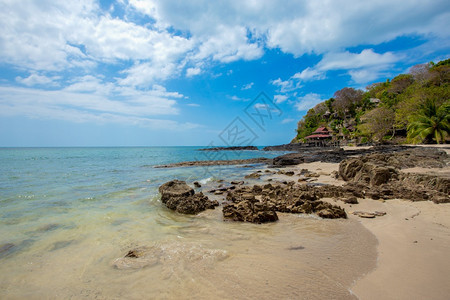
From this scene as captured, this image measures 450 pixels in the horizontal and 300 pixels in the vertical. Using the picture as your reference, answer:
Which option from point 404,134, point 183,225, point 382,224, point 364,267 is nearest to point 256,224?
point 183,225

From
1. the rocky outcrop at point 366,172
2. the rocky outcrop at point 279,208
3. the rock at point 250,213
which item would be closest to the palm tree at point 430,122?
the rocky outcrop at point 366,172

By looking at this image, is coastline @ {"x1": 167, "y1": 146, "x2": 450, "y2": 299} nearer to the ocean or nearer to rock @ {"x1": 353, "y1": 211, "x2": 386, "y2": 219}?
rock @ {"x1": 353, "y1": 211, "x2": 386, "y2": 219}

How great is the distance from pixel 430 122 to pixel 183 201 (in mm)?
39534

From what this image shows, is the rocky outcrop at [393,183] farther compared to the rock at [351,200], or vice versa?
the rock at [351,200]

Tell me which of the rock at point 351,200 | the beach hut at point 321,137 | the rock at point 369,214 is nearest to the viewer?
the rock at point 369,214

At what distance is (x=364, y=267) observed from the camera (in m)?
3.75

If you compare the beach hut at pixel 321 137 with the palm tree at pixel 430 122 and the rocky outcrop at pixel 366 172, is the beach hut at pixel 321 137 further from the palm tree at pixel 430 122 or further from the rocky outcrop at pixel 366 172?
the rocky outcrop at pixel 366 172

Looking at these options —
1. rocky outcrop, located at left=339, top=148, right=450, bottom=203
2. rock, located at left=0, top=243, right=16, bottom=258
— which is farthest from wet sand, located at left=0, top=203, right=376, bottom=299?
rocky outcrop, located at left=339, top=148, right=450, bottom=203

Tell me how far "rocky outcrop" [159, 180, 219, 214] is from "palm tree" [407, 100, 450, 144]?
125 ft

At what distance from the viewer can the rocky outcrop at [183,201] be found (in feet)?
26.6

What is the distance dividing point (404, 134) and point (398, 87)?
1824 centimetres

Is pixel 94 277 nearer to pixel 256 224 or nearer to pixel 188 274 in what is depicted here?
pixel 188 274

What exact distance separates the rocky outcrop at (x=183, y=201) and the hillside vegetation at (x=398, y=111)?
3801cm

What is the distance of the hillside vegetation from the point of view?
30.9 meters
